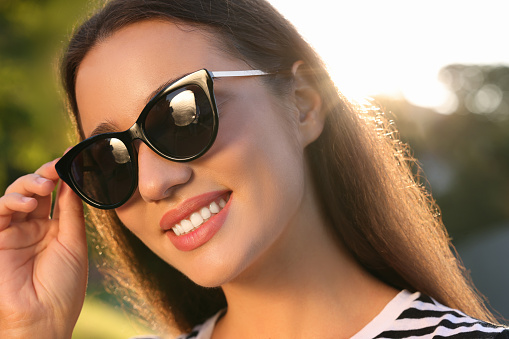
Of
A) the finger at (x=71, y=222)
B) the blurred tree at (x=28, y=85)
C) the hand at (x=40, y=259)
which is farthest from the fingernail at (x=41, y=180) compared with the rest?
the blurred tree at (x=28, y=85)

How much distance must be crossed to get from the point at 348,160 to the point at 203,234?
A: 798 millimetres

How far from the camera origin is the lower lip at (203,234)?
2.01m

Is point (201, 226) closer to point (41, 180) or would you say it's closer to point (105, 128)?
point (105, 128)

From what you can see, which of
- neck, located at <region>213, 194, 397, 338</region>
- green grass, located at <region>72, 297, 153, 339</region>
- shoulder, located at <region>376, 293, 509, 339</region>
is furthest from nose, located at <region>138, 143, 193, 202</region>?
green grass, located at <region>72, 297, 153, 339</region>

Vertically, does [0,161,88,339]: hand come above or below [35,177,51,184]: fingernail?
below

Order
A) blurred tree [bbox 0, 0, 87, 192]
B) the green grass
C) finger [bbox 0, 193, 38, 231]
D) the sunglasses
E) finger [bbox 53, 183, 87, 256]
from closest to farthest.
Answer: the sunglasses, finger [bbox 0, 193, 38, 231], finger [bbox 53, 183, 87, 256], the green grass, blurred tree [bbox 0, 0, 87, 192]

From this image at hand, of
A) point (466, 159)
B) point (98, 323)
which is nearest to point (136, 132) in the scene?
point (98, 323)

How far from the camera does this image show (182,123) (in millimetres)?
2000

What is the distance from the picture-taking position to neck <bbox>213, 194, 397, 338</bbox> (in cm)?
223

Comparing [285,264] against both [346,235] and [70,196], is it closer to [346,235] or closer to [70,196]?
[346,235]

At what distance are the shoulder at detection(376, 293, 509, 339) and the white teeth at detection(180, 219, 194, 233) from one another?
0.87 metres

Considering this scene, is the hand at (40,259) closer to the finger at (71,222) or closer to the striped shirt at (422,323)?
the finger at (71,222)

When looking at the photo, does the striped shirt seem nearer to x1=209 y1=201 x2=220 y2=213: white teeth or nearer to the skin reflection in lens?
x1=209 y1=201 x2=220 y2=213: white teeth

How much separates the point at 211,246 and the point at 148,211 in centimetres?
36
